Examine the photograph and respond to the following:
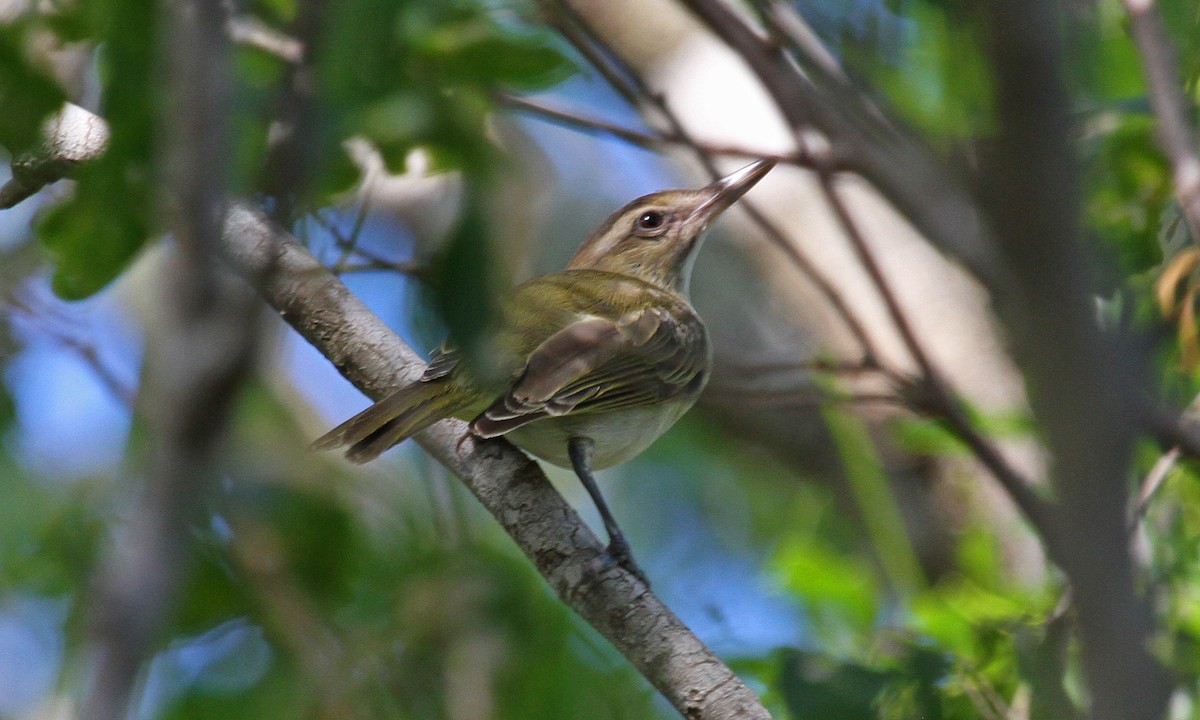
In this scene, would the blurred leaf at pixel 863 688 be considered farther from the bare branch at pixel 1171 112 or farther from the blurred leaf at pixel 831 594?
the bare branch at pixel 1171 112

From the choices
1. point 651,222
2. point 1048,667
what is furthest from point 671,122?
point 1048,667

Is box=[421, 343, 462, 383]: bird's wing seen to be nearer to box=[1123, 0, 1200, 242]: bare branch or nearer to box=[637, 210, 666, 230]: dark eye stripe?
box=[1123, 0, 1200, 242]: bare branch

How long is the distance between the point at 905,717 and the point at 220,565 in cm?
173

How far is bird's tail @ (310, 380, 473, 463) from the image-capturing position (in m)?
3.38

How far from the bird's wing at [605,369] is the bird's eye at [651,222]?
94cm

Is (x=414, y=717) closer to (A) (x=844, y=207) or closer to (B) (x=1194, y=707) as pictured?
(B) (x=1194, y=707)

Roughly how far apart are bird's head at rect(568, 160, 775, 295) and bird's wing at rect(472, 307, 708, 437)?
837 mm

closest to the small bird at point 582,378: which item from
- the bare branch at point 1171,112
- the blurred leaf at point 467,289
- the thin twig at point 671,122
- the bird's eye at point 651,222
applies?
the bird's eye at point 651,222

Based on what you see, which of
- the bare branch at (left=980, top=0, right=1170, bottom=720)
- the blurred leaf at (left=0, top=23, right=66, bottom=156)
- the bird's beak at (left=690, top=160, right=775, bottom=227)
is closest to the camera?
the bare branch at (left=980, top=0, right=1170, bottom=720)

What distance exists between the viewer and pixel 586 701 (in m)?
3.46

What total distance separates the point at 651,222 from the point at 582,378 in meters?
1.96

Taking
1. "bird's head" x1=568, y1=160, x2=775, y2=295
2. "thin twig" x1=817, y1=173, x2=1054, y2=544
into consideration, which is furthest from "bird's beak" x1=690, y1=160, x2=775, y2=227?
"thin twig" x1=817, y1=173, x2=1054, y2=544

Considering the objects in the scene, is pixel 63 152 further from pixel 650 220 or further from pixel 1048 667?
pixel 650 220

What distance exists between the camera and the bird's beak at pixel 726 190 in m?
4.93
